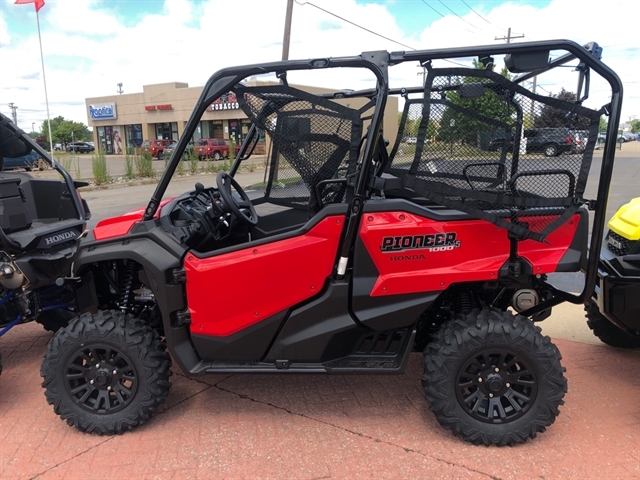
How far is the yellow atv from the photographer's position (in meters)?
3.05

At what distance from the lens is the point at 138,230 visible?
120 inches

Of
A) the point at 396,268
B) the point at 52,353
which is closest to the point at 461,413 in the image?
the point at 396,268

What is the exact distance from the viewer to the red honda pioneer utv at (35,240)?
3.78 meters

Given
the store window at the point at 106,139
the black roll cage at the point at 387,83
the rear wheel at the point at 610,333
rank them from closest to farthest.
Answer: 1. the black roll cage at the point at 387,83
2. the rear wheel at the point at 610,333
3. the store window at the point at 106,139

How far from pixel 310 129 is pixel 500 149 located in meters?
1.05

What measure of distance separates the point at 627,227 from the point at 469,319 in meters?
1.33

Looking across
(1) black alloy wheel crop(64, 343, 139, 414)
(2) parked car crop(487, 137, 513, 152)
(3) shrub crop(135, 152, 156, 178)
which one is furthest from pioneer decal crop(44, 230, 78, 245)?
(3) shrub crop(135, 152, 156, 178)

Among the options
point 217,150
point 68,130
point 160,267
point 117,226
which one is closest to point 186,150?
point 117,226

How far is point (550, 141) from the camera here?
8.99 feet

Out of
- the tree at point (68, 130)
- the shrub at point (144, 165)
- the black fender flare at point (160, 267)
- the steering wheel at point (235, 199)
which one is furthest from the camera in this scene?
the tree at point (68, 130)

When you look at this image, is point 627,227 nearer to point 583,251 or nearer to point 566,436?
point 583,251

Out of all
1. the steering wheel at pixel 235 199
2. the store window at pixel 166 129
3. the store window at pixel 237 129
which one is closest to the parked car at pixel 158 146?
the store window at pixel 166 129

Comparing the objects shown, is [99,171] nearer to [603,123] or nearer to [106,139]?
[603,123]

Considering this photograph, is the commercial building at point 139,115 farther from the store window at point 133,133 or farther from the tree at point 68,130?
the tree at point 68,130
